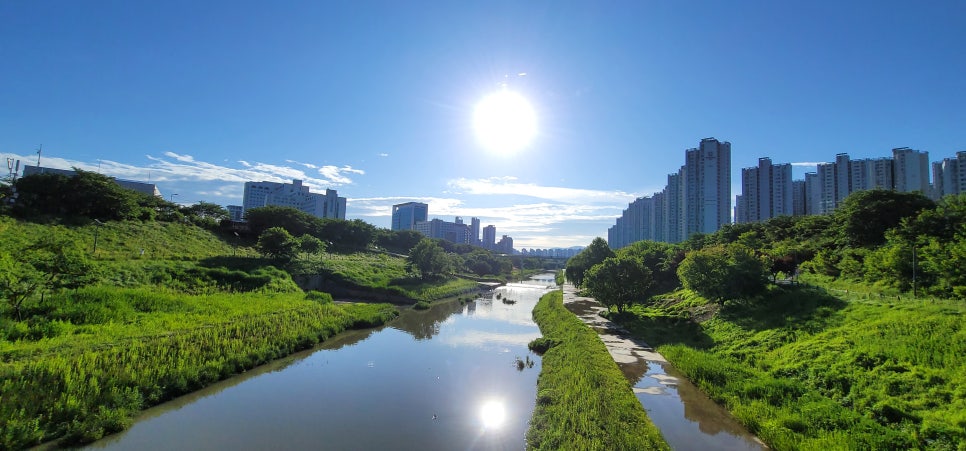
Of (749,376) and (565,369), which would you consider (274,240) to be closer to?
(565,369)

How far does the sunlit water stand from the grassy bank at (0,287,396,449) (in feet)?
3.09

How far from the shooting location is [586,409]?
50.9ft

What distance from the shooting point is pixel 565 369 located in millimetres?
21109

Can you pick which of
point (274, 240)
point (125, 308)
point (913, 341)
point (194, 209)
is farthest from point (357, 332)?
point (194, 209)

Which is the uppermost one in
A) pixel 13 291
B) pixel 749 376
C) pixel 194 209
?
pixel 194 209

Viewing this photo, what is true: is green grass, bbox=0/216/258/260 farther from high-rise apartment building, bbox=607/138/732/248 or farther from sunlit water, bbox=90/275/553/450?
high-rise apartment building, bbox=607/138/732/248

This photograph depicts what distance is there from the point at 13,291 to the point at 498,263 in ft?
339

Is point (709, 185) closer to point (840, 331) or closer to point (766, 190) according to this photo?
point (766, 190)

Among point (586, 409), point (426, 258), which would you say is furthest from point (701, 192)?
point (586, 409)

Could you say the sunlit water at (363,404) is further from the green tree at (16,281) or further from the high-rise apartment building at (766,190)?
the high-rise apartment building at (766,190)

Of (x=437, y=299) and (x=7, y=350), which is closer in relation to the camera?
(x=7, y=350)

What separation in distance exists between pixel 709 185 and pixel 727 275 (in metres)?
76.3

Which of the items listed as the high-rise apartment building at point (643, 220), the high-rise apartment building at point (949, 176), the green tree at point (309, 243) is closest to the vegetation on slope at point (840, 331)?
the green tree at point (309, 243)

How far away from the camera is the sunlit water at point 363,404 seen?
46.8 feet
